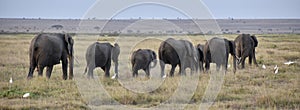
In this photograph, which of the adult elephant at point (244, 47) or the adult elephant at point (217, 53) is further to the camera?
the adult elephant at point (244, 47)

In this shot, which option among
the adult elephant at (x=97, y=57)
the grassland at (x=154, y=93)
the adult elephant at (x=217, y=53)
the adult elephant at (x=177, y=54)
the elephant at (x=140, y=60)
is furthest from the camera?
the adult elephant at (x=217, y=53)

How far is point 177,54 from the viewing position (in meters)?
20.9

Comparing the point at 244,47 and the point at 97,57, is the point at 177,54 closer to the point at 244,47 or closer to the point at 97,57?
the point at 97,57

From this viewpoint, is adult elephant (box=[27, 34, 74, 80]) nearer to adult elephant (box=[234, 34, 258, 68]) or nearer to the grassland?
the grassland

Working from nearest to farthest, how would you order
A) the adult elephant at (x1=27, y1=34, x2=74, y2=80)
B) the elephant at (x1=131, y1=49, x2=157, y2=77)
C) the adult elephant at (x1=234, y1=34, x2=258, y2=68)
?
the adult elephant at (x1=27, y1=34, x2=74, y2=80) < the elephant at (x1=131, y1=49, x2=157, y2=77) < the adult elephant at (x1=234, y1=34, x2=258, y2=68)

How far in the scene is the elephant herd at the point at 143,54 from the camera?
1830 centimetres

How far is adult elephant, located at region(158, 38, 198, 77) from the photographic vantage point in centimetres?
2078

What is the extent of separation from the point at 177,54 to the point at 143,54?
134 cm

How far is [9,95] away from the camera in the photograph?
14.7 meters

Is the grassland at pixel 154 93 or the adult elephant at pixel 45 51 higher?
the adult elephant at pixel 45 51

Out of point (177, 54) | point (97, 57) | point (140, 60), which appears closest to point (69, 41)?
point (97, 57)

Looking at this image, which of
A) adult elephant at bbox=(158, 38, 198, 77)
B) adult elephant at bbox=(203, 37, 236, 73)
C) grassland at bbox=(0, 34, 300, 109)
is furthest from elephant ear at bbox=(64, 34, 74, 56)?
adult elephant at bbox=(203, 37, 236, 73)

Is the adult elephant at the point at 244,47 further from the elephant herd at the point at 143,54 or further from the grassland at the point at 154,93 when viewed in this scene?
the grassland at the point at 154,93

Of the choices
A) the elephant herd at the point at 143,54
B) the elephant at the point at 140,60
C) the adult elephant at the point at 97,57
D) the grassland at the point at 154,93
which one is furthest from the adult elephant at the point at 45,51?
the elephant at the point at 140,60
